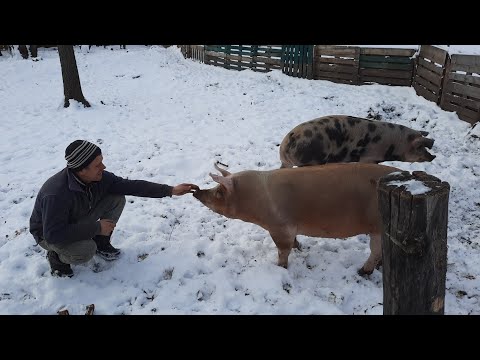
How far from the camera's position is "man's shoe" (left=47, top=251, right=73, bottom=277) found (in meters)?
3.82

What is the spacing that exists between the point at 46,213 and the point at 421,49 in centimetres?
1062

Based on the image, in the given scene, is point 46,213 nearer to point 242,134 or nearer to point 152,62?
point 242,134

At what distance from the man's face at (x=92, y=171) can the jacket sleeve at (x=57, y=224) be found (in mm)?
287

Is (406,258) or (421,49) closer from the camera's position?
(406,258)

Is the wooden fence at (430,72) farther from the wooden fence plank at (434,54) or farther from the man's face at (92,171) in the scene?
the man's face at (92,171)

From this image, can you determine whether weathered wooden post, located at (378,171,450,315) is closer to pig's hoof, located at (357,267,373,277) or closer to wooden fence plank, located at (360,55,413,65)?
pig's hoof, located at (357,267,373,277)

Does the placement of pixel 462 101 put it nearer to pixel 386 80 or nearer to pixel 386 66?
pixel 386 80

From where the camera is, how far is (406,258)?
2.03m

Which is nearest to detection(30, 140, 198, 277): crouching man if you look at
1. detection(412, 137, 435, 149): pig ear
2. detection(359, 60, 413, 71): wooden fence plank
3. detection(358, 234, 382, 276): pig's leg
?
detection(358, 234, 382, 276): pig's leg

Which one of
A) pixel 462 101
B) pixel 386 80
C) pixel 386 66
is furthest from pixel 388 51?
pixel 462 101

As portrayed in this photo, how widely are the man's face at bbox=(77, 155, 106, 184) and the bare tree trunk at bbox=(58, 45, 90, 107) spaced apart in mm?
7854

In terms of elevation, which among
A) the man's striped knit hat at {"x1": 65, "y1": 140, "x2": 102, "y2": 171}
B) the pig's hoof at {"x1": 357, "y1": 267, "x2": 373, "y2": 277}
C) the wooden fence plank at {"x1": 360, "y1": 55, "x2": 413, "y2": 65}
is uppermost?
the wooden fence plank at {"x1": 360, "y1": 55, "x2": 413, "y2": 65}
